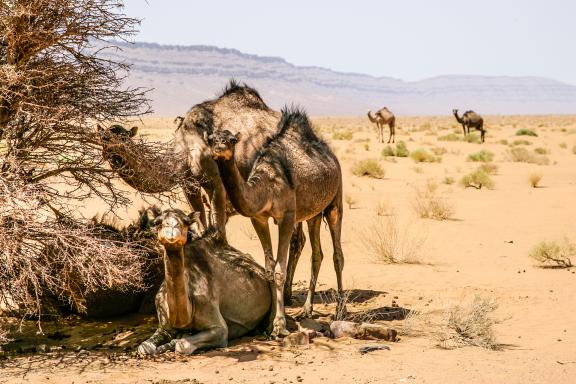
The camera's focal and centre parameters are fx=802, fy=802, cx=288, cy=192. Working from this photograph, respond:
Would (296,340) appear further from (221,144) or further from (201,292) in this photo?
(221,144)

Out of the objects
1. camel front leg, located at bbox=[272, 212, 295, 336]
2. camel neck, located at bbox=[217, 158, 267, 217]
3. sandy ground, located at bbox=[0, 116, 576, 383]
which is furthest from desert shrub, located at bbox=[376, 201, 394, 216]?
camel neck, located at bbox=[217, 158, 267, 217]

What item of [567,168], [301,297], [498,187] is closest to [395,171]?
[498,187]

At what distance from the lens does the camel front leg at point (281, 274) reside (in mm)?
8141

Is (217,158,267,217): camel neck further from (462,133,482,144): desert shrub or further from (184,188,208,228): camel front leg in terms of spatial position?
(462,133,482,144): desert shrub

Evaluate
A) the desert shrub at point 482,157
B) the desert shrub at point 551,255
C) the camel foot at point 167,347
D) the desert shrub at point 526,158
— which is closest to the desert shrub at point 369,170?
the desert shrub at point 482,157

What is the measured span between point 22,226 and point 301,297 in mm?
4584

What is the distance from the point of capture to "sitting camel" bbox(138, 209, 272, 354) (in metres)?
6.74

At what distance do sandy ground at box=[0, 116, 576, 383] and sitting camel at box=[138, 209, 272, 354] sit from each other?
0.64 ft

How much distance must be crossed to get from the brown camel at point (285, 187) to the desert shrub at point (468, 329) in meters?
1.23

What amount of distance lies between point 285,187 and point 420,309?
266cm

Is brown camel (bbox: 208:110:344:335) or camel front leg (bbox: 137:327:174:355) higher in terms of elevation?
brown camel (bbox: 208:110:344:335)

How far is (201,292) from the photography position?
7484 millimetres

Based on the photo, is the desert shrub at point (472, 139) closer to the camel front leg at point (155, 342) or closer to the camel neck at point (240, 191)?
the camel neck at point (240, 191)

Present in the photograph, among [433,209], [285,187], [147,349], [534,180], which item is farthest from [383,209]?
[147,349]
